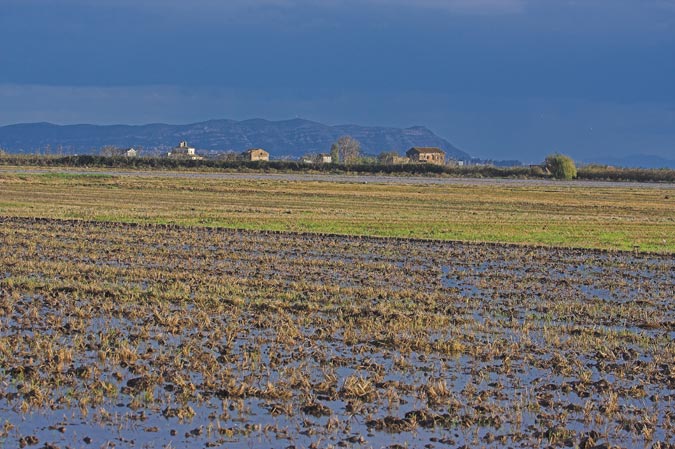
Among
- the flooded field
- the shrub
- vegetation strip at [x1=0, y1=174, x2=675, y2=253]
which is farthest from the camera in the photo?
the shrub

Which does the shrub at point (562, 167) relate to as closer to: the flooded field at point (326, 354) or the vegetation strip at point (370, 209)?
the vegetation strip at point (370, 209)

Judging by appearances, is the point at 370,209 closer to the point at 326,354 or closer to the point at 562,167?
the point at 326,354

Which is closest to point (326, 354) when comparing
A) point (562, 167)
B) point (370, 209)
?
point (370, 209)

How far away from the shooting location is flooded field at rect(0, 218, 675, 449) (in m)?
10.0

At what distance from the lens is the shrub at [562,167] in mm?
115000

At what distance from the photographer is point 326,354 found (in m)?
13.3

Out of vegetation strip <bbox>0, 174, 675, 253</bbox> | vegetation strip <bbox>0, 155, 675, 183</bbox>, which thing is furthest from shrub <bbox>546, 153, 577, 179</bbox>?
vegetation strip <bbox>0, 174, 675, 253</bbox>

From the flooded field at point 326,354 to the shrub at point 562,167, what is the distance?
92681 millimetres

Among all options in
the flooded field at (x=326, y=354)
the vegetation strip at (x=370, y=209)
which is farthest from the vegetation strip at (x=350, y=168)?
the flooded field at (x=326, y=354)

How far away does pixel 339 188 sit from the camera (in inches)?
2726

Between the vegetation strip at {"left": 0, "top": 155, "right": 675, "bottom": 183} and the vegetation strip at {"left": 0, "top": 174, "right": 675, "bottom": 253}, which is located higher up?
the vegetation strip at {"left": 0, "top": 155, "right": 675, "bottom": 183}

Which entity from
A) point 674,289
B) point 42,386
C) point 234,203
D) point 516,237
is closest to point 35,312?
point 42,386

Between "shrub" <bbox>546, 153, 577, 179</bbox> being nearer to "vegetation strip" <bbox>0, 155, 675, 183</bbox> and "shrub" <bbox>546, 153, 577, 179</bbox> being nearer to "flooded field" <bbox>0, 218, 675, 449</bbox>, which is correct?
"vegetation strip" <bbox>0, 155, 675, 183</bbox>

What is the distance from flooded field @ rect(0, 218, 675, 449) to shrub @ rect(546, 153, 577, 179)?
92.7 metres
